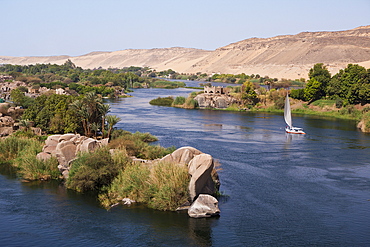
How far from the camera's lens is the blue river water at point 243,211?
709 inches

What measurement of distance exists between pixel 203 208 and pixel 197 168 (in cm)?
214

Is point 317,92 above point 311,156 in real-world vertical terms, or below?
above

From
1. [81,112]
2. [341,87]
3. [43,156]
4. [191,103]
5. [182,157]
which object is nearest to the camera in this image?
[182,157]

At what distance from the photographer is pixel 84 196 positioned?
76.3 feet

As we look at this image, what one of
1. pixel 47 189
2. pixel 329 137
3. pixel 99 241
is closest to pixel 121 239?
pixel 99 241

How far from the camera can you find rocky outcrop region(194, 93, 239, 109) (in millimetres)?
70750

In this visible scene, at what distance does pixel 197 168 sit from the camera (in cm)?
2133

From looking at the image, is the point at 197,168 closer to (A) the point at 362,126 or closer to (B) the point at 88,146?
(B) the point at 88,146

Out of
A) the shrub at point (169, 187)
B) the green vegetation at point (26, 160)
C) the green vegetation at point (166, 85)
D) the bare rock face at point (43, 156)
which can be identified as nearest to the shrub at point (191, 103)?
the green vegetation at point (166, 85)

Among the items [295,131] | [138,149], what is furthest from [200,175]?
[295,131]

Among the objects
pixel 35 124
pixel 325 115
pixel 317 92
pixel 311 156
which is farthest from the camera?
pixel 317 92

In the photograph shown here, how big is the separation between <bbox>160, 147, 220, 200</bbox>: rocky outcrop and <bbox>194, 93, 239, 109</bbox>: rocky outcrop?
47876 mm

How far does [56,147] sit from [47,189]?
3.64 metres

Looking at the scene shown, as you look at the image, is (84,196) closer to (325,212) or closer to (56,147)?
(56,147)
